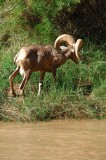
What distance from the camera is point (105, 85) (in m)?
14.1

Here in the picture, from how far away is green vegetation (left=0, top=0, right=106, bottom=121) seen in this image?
12742 mm

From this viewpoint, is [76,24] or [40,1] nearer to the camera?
[40,1]

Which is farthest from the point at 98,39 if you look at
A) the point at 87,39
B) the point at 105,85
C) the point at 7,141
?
the point at 7,141

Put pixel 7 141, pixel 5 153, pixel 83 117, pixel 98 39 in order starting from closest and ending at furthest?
1. pixel 5 153
2. pixel 7 141
3. pixel 83 117
4. pixel 98 39

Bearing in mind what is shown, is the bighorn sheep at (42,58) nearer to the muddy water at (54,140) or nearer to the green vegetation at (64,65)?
the green vegetation at (64,65)

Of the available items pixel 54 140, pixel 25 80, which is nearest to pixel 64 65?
pixel 25 80

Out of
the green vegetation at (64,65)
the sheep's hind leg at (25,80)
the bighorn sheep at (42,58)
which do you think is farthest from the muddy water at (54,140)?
the bighorn sheep at (42,58)

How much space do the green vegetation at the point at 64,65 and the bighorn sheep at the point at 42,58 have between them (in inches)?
15.8

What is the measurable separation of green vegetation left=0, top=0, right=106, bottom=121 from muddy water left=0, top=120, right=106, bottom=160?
18.4 inches

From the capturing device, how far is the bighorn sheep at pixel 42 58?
45.4 ft

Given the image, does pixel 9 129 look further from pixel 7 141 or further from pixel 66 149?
pixel 66 149

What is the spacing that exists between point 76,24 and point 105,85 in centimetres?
398

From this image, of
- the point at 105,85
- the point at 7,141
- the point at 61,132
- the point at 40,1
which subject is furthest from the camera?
the point at 40,1

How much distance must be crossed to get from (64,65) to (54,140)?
5.43m
